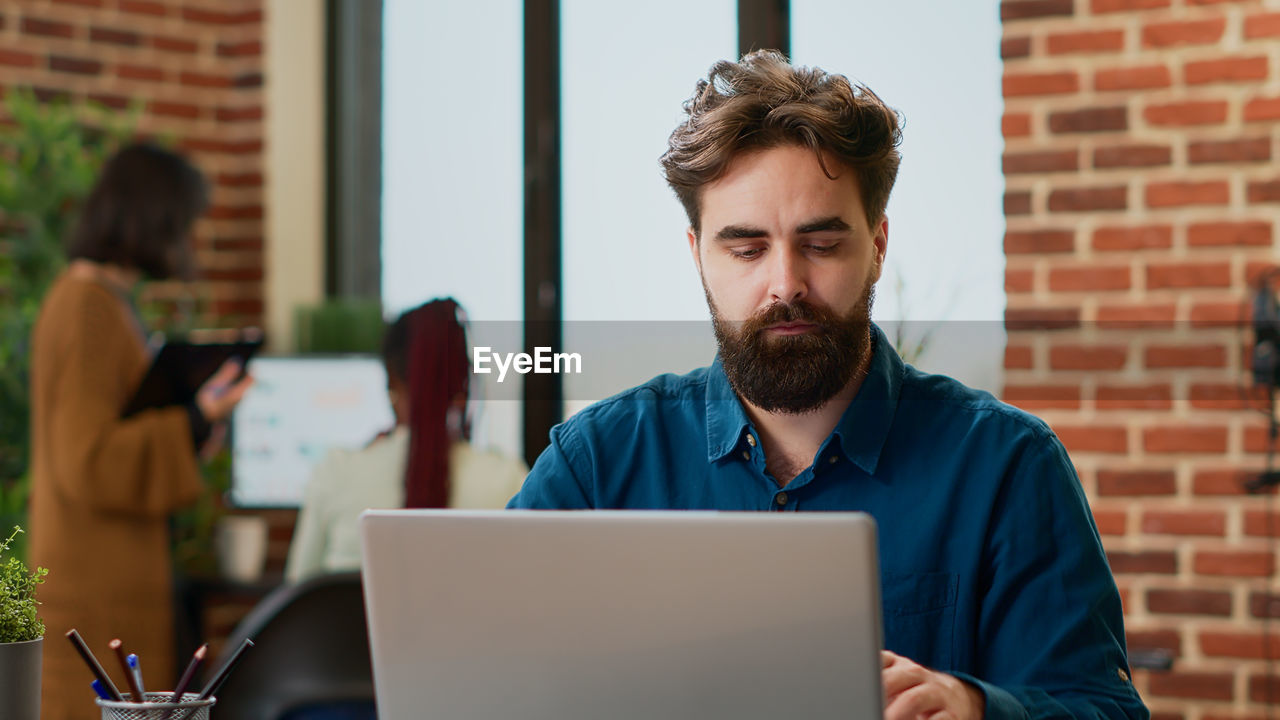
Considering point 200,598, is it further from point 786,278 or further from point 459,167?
point 786,278

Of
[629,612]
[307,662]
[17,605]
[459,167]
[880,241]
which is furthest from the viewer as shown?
[459,167]

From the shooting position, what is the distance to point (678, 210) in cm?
308

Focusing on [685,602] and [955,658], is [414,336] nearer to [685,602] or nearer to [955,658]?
[955,658]

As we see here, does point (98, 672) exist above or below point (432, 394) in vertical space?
below

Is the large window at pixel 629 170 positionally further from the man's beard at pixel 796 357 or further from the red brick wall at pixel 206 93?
the man's beard at pixel 796 357

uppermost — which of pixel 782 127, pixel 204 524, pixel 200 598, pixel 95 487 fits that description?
pixel 782 127

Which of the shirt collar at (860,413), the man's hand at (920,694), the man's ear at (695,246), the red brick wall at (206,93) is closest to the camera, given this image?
the man's hand at (920,694)

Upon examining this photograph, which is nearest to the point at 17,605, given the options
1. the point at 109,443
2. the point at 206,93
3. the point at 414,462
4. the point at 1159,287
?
the point at 414,462

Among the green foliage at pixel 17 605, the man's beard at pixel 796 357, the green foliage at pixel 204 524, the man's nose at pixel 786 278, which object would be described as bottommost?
the green foliage at pixel 204 524

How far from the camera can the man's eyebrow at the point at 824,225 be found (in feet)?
4.61

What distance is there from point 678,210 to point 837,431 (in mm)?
1779

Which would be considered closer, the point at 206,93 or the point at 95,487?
the point at 95,487
